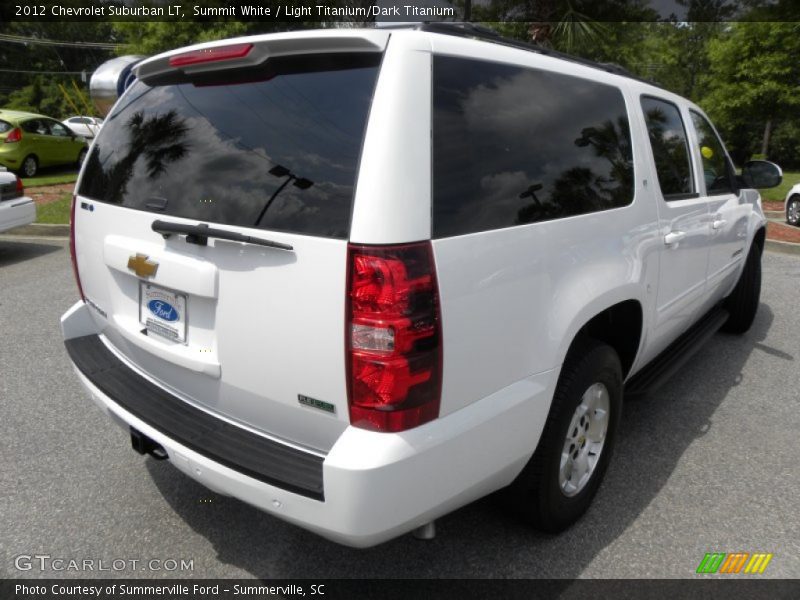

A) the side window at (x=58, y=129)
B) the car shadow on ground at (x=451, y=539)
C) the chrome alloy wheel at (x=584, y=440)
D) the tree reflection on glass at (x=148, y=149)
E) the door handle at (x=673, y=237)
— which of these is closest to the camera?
the tree reflection on glass at (x=148, y=149)

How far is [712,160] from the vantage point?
12.8ft

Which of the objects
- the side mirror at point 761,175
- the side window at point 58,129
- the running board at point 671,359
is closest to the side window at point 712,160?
the side mirror at point 761,175

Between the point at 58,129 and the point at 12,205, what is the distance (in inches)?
425

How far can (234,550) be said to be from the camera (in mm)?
2426

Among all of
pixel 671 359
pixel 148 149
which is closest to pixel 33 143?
pixel 148 149

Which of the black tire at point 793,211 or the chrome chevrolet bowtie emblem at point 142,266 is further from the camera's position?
the black tire at point 793,211

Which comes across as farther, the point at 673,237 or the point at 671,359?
the point at 671,359

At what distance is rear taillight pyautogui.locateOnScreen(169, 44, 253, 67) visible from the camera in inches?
75.0

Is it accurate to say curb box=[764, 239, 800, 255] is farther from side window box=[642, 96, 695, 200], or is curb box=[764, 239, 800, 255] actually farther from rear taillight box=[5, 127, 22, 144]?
rear taillight box=[5, 127, 22, 144]

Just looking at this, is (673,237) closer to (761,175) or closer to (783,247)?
(761,175)

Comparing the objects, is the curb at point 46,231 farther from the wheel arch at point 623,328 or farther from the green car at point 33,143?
the wheel arch at point 623,328

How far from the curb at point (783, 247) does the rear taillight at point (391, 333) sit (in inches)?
349

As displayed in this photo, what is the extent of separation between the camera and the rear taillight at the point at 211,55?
6.25 feet

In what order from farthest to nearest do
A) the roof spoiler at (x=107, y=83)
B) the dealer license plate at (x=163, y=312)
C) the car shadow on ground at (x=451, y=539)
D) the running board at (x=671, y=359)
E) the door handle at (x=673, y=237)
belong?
the roof spoiler at (x=107, y=83) → the running board at (x=671, y=359) → the door handle at (x=673, y=237) → the car shadow on ground at (x=451, y=539) → the dealer license plate at (x=163, y=312)
